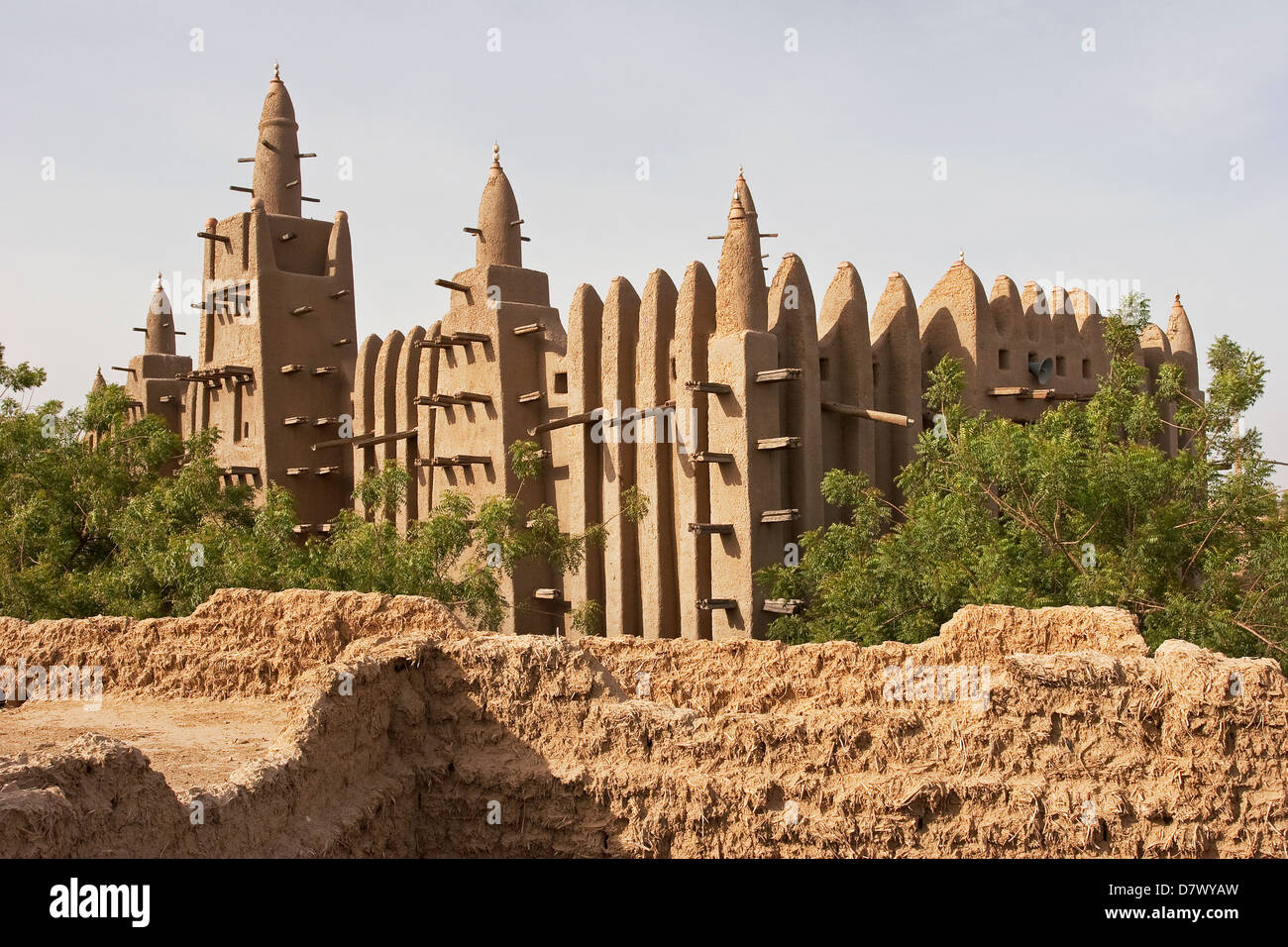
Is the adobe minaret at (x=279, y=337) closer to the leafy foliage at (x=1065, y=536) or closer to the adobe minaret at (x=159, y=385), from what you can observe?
the adobe minaret at (x=159, y=385)

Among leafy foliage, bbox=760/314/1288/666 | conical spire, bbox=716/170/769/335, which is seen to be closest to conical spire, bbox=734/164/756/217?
conical spire, bbox=716/170/769/335

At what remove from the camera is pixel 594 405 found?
18906 mm

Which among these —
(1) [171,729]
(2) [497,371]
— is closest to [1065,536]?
(2) [497,371]

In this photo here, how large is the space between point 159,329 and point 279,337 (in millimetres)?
8722

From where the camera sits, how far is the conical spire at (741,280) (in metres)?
17.0

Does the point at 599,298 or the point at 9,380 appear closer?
the point at 599,298

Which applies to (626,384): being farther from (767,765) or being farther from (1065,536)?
(767,765)

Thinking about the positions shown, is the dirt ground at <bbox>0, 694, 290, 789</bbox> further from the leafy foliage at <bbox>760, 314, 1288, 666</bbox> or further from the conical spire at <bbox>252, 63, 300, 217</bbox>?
the conical spire at <bbox>252, 63, 300, 217</bbox>

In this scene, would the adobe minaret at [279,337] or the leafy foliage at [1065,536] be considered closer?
the leafy foliage at [1065,536]

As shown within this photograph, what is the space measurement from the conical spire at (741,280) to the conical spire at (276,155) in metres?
12.2

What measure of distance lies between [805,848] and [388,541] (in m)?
10.7

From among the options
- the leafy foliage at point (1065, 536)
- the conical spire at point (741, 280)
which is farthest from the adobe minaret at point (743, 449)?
the leafy foliage at point (1065, 536)
